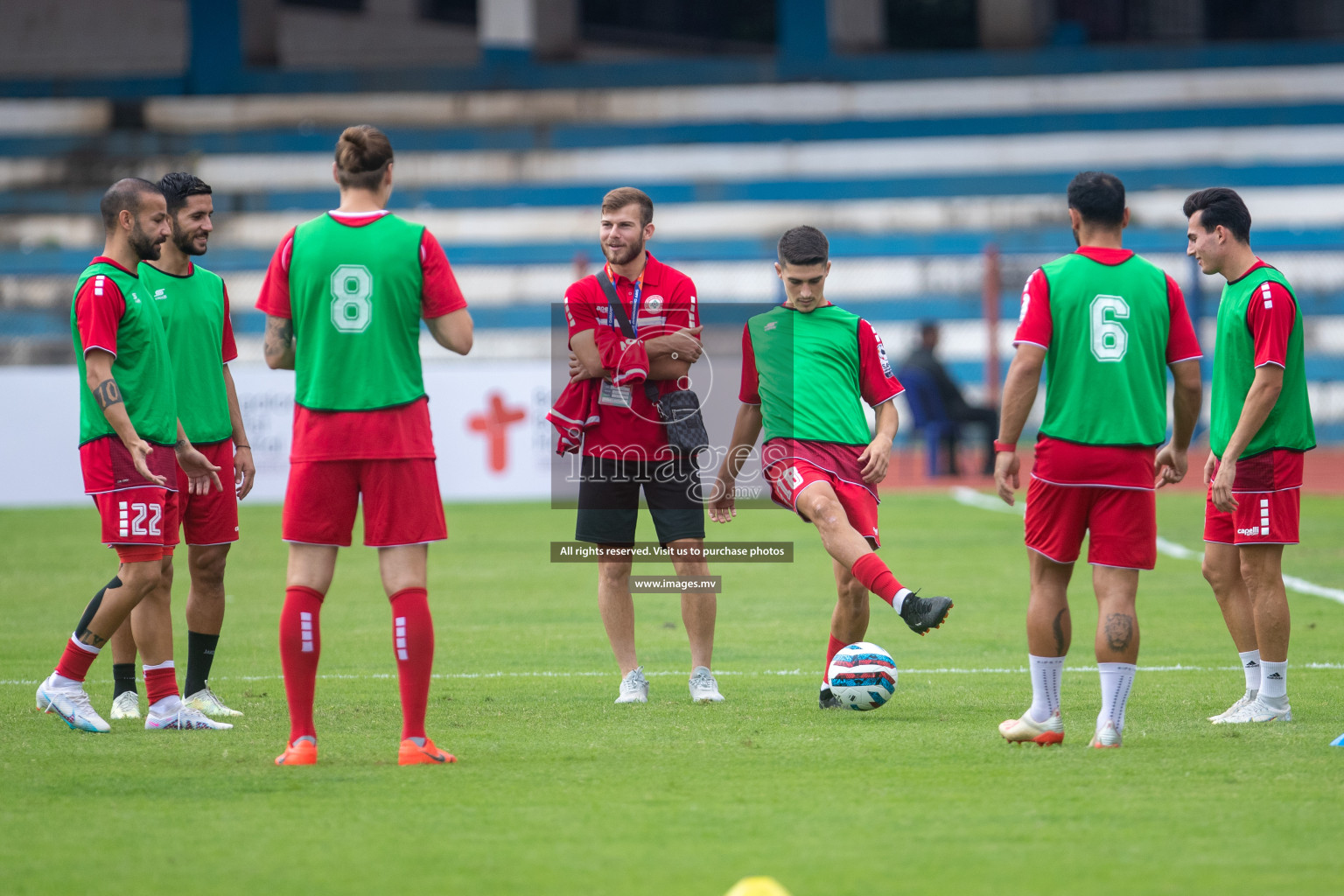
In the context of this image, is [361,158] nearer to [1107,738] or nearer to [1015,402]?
[1015,402]

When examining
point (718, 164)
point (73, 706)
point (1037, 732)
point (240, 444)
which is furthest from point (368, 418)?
point (718, 164)

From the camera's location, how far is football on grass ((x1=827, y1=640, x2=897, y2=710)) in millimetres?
6238

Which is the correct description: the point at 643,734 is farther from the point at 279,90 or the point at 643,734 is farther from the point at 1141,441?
the point at 279,90

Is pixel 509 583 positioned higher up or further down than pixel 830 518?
further down

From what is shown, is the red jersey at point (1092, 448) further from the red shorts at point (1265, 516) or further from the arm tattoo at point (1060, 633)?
the red shorts at point (1265, 516)

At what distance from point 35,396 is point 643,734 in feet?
45.2

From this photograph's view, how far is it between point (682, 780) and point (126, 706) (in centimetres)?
278

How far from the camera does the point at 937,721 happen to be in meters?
6.06

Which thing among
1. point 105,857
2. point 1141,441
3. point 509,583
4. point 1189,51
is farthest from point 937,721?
point 1189,51

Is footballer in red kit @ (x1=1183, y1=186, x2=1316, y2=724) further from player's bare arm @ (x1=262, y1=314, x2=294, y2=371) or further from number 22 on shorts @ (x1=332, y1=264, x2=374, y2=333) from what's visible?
player's bare arm @ (x1=262, y1=314, x2=294, y2=371)

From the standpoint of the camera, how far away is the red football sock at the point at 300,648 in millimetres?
5109

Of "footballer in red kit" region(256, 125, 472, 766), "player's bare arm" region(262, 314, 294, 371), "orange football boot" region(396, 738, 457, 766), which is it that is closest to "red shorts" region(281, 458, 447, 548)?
"footballer in red kit" region(256, 125, 472, 766)

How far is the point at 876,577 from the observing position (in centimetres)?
598

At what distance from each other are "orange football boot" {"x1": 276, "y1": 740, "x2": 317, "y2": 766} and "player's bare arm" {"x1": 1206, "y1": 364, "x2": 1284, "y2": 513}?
3545 millimetres
